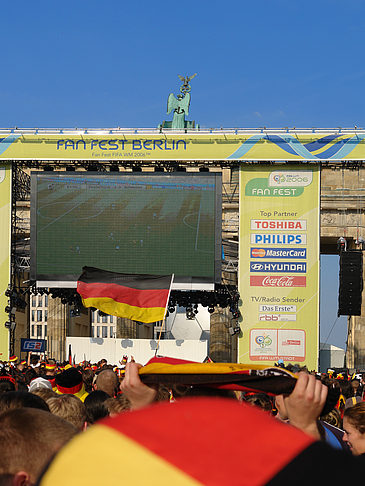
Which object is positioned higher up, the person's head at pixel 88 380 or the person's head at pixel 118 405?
the person's head at pixel 118 405

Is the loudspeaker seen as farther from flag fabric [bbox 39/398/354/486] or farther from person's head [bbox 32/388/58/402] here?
flag fabric [bbox 39/398/354/486]

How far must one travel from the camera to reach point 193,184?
34.5 m

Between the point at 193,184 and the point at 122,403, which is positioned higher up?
the point at 193,184

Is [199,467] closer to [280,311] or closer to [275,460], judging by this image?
[275,460]

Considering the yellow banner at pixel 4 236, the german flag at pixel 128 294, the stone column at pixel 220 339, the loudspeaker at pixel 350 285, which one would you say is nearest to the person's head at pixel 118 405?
the german flag at pixel 128 294

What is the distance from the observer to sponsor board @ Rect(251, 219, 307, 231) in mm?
35594

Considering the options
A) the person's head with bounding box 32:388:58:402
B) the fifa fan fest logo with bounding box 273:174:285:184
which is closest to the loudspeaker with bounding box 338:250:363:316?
the fifa fan fest logo with bounding box 273:174:285:184

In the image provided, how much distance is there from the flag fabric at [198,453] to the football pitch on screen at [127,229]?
33.0m

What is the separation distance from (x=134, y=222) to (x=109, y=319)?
4301 inches

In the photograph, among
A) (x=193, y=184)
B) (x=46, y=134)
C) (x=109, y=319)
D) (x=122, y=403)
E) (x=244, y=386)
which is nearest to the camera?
(x=244, y=386)

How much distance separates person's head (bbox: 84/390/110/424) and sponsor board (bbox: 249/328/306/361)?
29.3 meters

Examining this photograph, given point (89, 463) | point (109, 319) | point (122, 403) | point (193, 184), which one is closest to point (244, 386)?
point (122, 403)

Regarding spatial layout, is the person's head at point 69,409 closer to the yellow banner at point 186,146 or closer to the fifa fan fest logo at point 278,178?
the yellow banner at point 186,146

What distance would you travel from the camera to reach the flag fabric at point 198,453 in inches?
39.6
